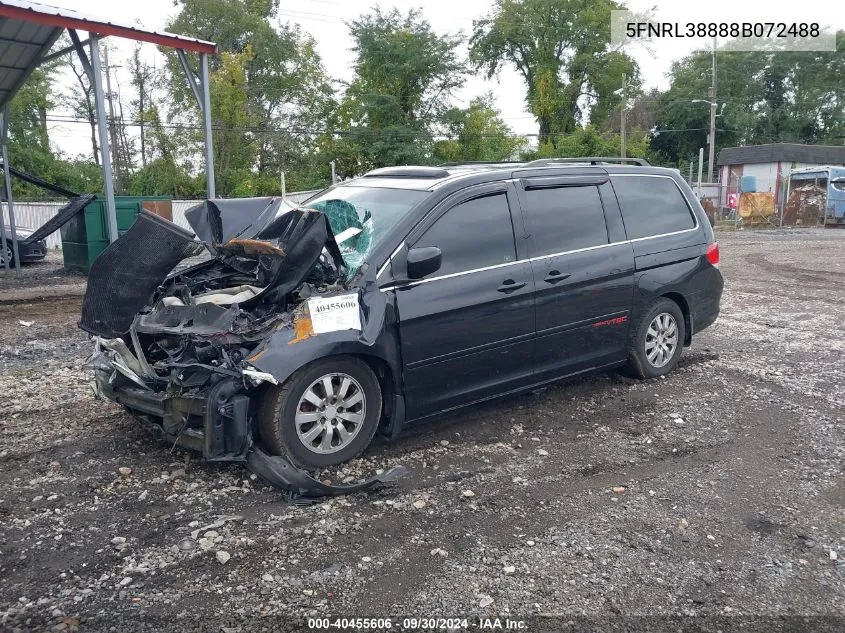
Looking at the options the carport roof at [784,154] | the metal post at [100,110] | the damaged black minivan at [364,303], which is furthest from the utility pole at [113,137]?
the carport roof at [784,154]

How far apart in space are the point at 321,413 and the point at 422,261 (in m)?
1.16

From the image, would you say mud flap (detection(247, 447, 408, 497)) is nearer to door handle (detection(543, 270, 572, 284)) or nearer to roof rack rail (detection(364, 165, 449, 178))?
door handle (detection(543, 270, 572, 284))

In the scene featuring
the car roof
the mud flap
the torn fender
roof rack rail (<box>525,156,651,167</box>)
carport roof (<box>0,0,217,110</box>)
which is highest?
carport roof (<box>0,0,217,110</box>)

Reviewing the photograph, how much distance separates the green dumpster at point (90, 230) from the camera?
556 inches

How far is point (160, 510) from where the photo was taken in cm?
395

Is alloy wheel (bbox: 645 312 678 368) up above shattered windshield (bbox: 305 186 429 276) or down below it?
below

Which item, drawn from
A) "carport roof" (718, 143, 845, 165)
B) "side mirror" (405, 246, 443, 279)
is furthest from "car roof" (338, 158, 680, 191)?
"carport roof" (718, 143, 845, 165)

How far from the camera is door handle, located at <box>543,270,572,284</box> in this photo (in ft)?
17.4

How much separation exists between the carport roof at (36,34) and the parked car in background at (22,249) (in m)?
3.41

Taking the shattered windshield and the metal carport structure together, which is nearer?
the shattered windshield

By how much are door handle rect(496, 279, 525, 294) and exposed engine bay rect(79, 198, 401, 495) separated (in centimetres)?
103

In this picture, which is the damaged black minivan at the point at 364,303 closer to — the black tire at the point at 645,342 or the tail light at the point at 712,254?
the black tire at the point at 645,342

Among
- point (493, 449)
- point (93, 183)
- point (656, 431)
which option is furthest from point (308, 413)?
point (93, 183)

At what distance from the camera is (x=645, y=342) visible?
6.21 metres
